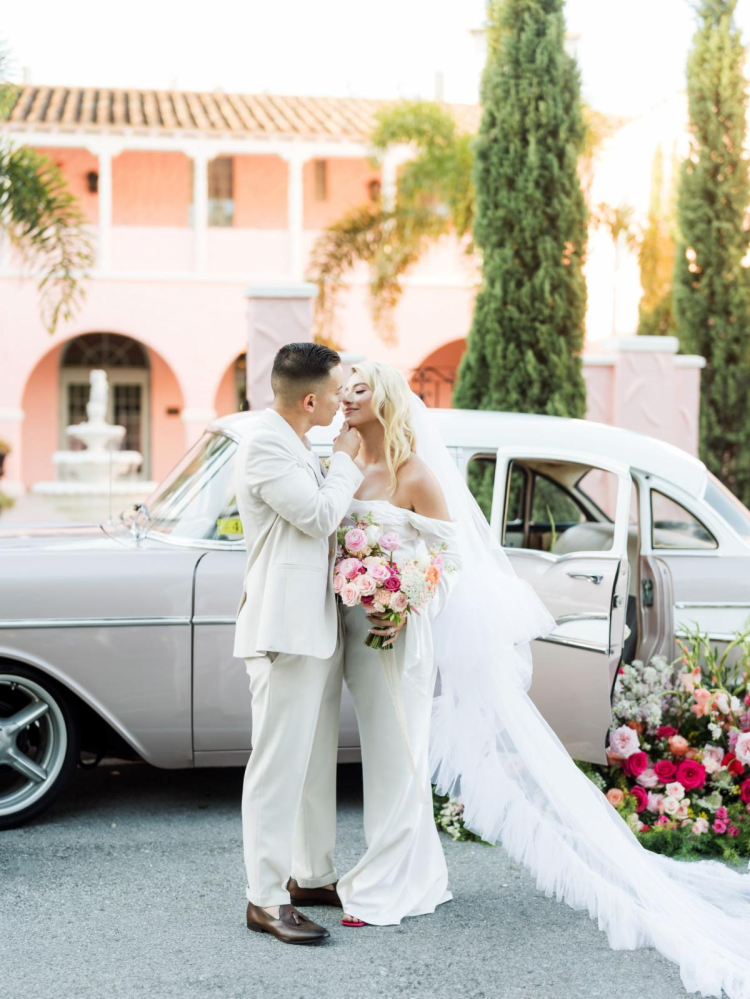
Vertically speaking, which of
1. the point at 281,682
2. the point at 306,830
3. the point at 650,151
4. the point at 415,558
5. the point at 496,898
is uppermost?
the point at 650,151

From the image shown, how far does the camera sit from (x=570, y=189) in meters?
11.1

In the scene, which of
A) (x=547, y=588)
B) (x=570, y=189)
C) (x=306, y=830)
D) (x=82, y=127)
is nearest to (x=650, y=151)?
(x=82, y=127)

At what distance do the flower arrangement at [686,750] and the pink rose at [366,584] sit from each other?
189 cm

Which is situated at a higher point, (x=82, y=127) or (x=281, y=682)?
(x=82, y=127)

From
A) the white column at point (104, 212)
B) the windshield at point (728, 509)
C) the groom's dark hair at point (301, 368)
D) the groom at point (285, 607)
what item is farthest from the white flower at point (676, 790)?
the white column at point (104, 212)

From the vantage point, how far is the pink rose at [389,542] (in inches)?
160

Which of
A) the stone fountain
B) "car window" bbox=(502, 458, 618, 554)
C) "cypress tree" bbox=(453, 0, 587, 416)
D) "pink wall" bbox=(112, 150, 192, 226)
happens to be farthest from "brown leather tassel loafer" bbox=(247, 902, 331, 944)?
"pink wall" bbox=(112, 150, 192, 226)

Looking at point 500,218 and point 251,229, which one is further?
point 251,229

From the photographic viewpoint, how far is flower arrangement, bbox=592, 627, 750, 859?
5.05 m

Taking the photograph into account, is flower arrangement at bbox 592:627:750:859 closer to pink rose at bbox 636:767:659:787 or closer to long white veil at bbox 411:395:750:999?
pink rose at bbox 636:767:659:787

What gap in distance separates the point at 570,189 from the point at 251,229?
41.0 feet

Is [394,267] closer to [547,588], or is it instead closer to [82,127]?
[82,127]

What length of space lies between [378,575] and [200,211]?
62.6 ft

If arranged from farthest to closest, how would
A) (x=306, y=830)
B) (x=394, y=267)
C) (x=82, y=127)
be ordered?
(x=82, y=127) < (x=394, y=267) < (x=306, y=830)
